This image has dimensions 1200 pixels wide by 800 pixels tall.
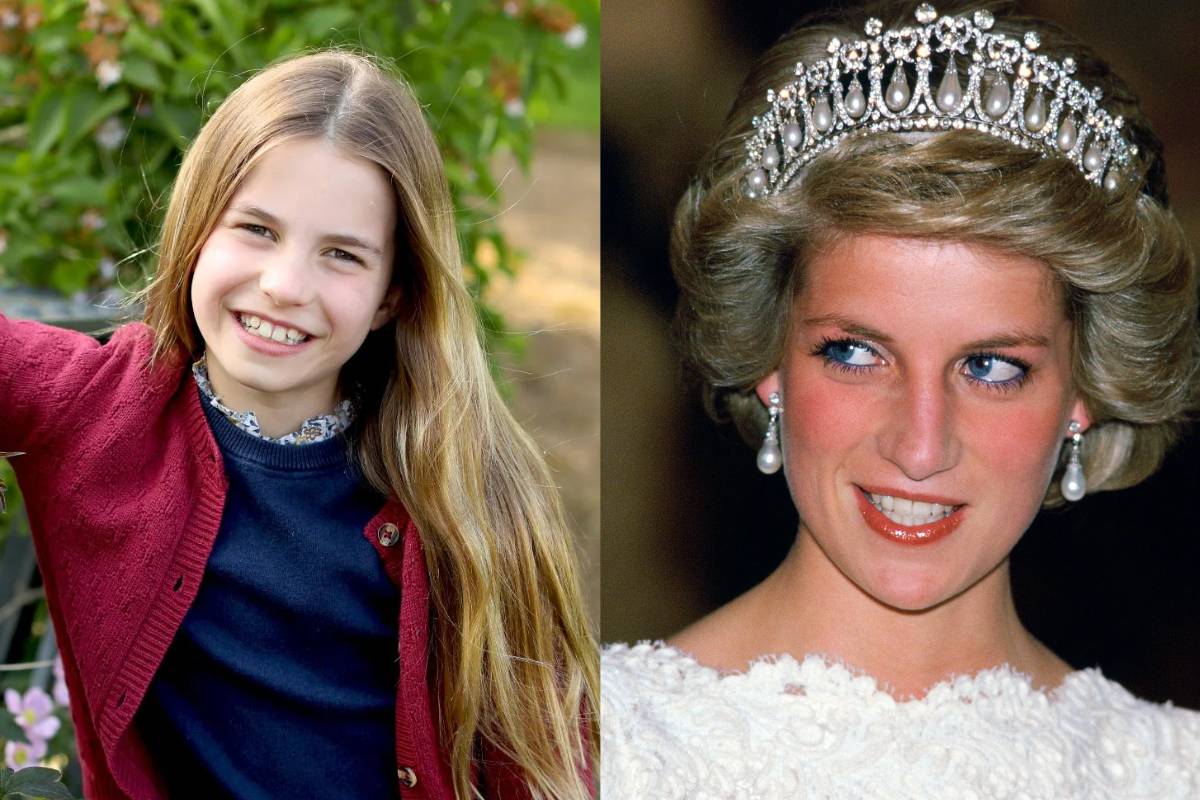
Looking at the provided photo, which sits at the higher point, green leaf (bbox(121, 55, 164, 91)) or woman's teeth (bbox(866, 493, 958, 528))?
green leaf (bbox(121, 55, 164, 91))

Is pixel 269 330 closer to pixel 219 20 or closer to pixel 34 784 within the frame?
pixel 34 784

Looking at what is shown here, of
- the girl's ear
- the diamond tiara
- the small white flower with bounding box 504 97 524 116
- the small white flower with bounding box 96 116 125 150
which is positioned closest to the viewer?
the diamond tiara

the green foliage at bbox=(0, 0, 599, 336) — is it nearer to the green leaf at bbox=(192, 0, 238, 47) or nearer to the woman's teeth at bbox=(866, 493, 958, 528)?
the green leaf at bbox=(192, 0, 238, 47)

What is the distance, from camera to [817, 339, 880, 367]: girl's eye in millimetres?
1876

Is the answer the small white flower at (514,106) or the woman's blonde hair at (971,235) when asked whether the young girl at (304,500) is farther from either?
the small white flower at (514,106)

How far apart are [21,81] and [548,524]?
1.64m

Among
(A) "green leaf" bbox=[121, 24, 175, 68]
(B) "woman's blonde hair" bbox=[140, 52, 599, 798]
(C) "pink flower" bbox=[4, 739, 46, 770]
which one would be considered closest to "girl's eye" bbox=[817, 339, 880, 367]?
(B) "woman's blonde hair" bbox=[140, 52, 599, 798]

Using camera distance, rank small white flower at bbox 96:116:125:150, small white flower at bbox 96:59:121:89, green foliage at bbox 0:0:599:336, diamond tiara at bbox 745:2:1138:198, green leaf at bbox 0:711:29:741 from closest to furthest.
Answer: diamond tiara at bbox 745:2:1138:198
green leaf at bbox 0:711:29:741
small white flower at bbox 96:59:121:89
green foliage at bbox 0:0:599:336
small white flower at bbox 96:116:125:150

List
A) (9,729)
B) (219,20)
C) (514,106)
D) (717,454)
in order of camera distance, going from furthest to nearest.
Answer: (514,106) → (219,20) → (9,729) → (717,454)

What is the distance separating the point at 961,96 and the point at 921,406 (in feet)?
1.23

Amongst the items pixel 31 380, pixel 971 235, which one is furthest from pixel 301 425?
pixel 971 235

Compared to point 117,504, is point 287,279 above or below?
above

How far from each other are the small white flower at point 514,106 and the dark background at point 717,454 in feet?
4.93

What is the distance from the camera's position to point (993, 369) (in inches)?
72.9
